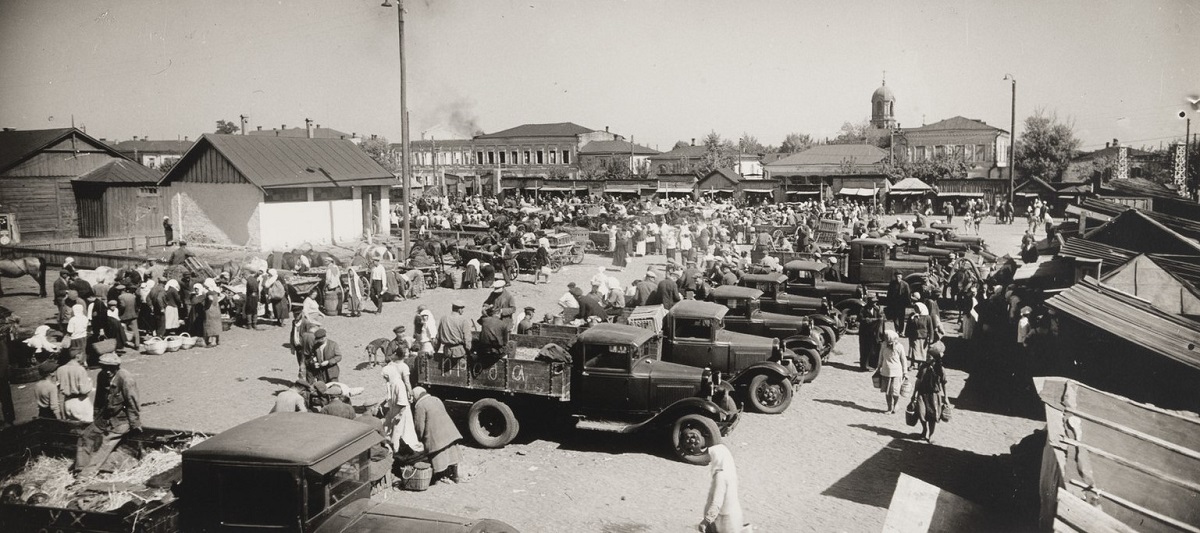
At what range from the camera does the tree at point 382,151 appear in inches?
3080

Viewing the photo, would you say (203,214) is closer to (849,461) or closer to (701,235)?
(701,235)

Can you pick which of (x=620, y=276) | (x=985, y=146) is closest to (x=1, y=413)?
(x=620, y=276)

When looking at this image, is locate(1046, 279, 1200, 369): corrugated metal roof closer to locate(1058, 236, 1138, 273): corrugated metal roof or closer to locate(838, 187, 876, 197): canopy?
locate(1058, 236, 1138, 273): corrugated metal roof

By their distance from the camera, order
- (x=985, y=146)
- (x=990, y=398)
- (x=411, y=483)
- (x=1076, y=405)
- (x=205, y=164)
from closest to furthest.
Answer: (x=1076, y=405), (x=411, y=483), (x=990, y=398), (x=205, y=164), (x=985, y=146)

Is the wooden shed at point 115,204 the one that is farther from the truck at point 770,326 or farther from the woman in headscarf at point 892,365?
the woman in headscarf at point 892,365

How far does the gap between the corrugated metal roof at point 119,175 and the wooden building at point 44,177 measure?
60cm

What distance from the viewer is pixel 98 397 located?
9695 mm

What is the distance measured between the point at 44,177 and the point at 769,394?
34190 mm

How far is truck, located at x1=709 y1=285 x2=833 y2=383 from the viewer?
14.4 m

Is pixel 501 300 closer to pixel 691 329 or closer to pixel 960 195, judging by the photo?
pixel 691 329

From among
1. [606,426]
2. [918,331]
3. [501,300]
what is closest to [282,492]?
[606,426]

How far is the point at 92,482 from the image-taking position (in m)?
7.90

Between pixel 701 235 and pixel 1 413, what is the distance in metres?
24.2

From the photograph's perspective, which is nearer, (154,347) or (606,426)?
(606,426)
